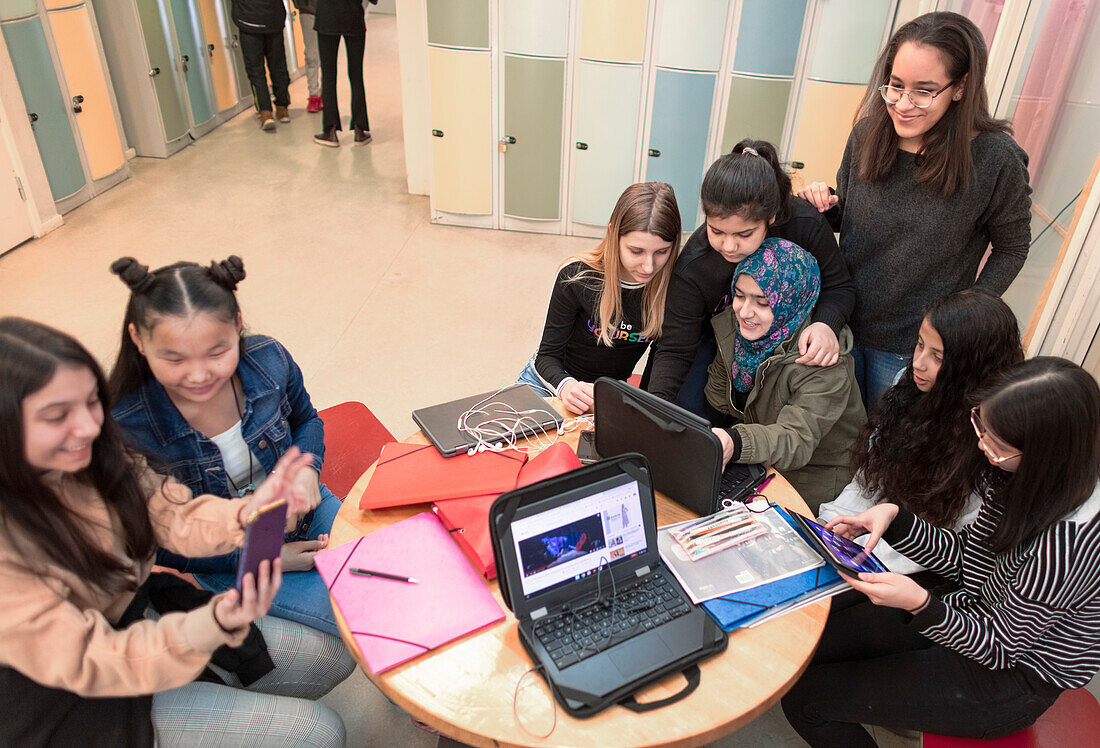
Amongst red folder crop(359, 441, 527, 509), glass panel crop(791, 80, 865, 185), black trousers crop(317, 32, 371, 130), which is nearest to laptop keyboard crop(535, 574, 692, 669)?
red folder crop(359, 441, 527, 509)

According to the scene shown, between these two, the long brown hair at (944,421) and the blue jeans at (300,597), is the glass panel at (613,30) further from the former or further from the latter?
the blue jeans at (300,597)

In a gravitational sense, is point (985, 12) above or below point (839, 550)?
above

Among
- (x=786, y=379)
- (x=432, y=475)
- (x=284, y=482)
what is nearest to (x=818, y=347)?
(x=786, y=379)

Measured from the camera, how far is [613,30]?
4.33 meters

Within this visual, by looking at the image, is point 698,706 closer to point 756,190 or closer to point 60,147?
point 756,190

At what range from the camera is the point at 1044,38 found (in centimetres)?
265

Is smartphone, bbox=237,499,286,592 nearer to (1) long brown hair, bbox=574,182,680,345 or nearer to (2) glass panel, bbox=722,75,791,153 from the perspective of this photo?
(1) long brown hair, bbox=574,182,680,345

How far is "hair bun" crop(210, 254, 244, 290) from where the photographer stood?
1681 mm

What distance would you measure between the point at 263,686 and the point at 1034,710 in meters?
1.66

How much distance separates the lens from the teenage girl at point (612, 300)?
2131 mm

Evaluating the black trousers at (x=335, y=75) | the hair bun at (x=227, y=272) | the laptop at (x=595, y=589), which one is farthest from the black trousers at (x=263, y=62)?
the laptop at (x=595, y=589)

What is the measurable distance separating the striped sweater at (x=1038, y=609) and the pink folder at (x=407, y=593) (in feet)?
3.07

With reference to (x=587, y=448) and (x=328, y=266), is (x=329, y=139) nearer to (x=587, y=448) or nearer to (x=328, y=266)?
(x=328, y=266)

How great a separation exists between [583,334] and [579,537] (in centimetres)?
116
